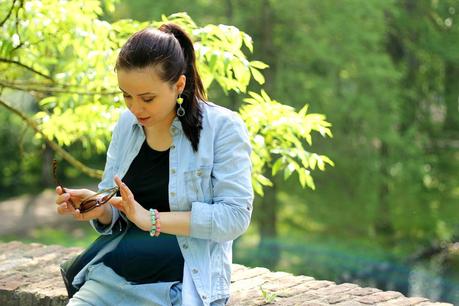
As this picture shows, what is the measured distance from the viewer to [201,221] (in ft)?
8.95

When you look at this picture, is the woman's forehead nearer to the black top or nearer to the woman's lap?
the black top

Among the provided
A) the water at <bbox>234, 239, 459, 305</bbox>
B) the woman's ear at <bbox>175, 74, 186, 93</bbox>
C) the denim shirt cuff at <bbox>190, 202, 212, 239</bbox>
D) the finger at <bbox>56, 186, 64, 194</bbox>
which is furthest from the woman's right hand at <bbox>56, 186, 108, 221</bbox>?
the water at <bbox>234, 239, 459, 305</bbox>

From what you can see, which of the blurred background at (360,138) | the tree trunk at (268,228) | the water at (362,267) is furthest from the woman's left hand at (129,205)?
the tree trunk at (268,228)

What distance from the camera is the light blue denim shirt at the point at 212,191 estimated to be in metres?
2.75

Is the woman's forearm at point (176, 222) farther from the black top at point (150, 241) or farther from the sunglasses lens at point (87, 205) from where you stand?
the sunglasses lens at point (87, 205)

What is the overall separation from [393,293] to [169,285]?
1295 mm

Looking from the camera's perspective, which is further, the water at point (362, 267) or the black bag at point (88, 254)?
the water at point (362, 267)

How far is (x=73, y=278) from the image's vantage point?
10.1 ft

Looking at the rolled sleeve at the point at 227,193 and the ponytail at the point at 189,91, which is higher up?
the ponytail at the point at 189,91

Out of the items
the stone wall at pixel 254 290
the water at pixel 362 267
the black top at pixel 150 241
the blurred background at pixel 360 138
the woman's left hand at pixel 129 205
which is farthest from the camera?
the blurred background at pixel 360 138

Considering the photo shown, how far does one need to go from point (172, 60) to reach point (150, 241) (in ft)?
2.12

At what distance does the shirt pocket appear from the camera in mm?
2799

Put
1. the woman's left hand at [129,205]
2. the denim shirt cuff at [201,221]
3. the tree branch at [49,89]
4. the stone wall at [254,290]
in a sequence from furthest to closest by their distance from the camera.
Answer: the tree branch at [49,89]
the stone wall at [254,290]
the denim shirt cuff at [201,221]
the woman's left hand at [129,205]

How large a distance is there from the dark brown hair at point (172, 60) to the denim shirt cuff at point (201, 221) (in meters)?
0.21
